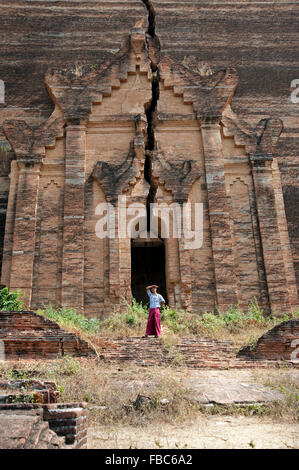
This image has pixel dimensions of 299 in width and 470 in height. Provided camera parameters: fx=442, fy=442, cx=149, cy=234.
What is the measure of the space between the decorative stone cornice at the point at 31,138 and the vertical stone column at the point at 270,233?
616cm

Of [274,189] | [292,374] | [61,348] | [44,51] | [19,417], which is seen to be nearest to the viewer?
[19,417]

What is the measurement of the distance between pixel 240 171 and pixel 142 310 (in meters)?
5.54

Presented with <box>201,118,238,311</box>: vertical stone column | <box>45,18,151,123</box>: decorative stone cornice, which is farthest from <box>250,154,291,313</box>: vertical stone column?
<box>45,18,151,123</box>: decorative stone cornice

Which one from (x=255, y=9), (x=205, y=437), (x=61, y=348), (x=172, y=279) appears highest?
Answer: (x=255, y=9)

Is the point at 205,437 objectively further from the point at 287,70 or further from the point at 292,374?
the point at 287,70

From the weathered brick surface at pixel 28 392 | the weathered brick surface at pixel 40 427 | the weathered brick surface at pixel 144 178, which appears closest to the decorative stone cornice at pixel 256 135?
the weathered brick surface at pixel 144 178

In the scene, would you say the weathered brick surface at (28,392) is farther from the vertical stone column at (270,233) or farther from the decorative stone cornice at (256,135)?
the decorative stone cornice at (256,135)

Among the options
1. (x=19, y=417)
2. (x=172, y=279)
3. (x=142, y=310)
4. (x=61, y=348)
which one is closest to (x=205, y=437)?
(x=19, y=417)

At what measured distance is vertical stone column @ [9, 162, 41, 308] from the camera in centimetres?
1186

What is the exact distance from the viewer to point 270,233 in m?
12.8

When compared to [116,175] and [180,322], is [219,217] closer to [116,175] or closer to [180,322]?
→ [116,175]

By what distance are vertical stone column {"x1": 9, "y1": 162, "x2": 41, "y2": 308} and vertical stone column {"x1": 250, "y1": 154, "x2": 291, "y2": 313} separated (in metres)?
6.54

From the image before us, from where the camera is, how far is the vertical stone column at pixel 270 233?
12164mm

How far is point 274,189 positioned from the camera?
44.7 ft
